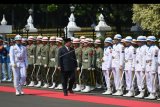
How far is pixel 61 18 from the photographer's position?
49125mm

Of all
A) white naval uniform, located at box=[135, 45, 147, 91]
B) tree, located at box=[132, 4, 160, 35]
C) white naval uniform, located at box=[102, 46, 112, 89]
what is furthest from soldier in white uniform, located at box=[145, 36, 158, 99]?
tree, located at box=[132, 4, 160, 35]

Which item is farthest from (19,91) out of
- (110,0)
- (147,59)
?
(110,0)

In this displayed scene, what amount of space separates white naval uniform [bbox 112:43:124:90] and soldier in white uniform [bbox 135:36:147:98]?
0.88m

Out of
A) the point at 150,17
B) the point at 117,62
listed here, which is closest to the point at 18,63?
the point at 117,62

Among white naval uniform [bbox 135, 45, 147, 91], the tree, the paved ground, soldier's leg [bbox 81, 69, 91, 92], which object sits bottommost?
the paved ground

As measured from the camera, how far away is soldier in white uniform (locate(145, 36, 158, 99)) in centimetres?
1375

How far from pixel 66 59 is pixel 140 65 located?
9.01 feet

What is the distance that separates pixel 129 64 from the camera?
14797 mm

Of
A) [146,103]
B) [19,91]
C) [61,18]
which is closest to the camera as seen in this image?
[146,103]

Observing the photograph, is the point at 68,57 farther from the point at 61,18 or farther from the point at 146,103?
the point at 61,18

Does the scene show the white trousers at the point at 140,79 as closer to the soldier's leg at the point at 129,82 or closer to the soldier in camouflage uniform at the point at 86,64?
the soldier's leg at the point at 129,82

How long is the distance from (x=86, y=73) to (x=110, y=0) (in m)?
12.9

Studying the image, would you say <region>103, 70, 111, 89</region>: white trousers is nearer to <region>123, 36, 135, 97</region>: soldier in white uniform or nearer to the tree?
<region>123, 36, 135, 97</region>: soldier in white uniform

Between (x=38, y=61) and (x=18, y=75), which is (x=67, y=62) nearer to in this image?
(x=18, y=75)
